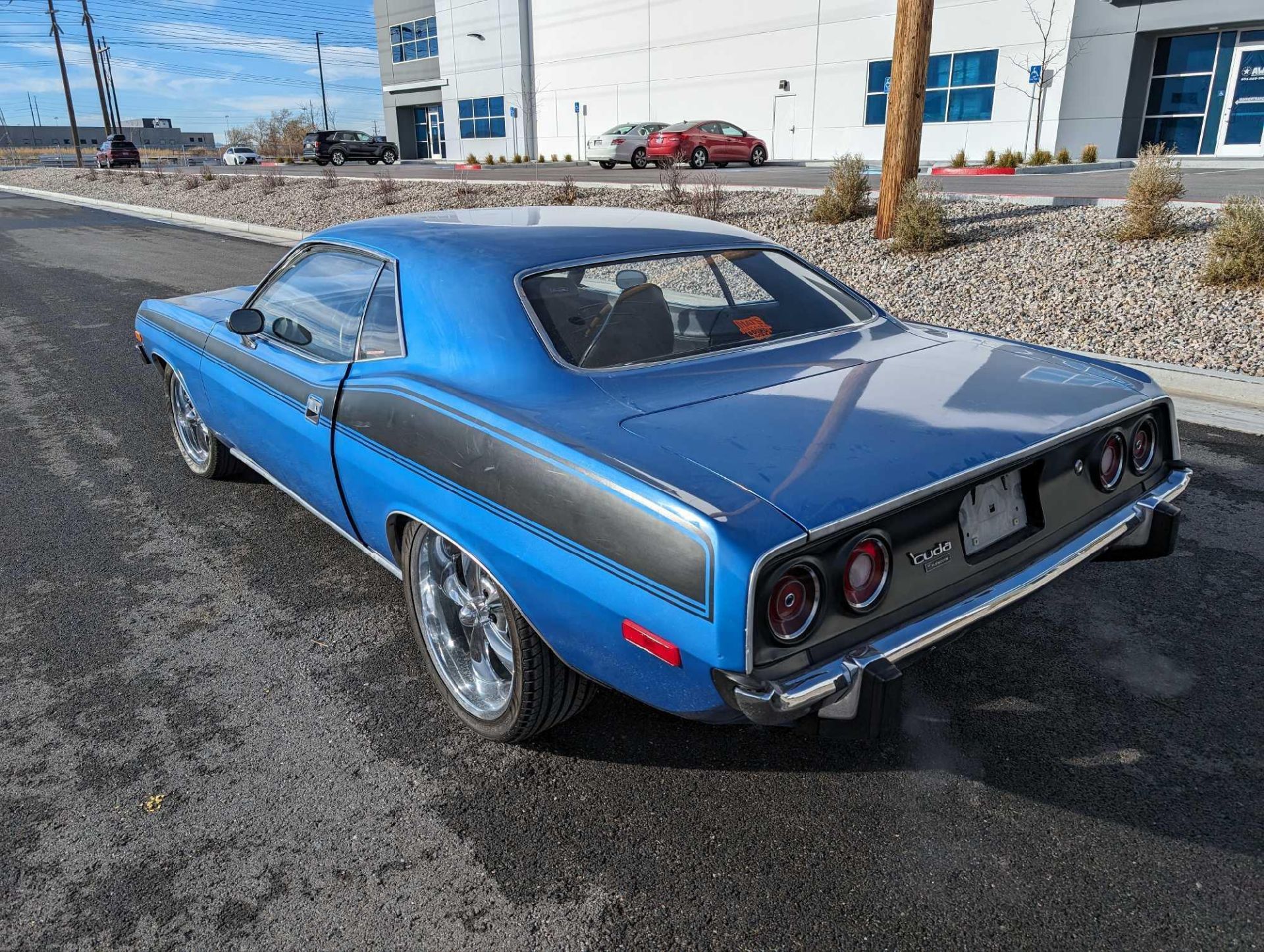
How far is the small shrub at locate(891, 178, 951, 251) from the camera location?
32.7 ft

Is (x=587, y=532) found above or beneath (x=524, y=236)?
beneath

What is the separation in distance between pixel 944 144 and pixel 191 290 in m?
25.2

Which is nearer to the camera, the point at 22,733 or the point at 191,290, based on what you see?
the point at 22,733

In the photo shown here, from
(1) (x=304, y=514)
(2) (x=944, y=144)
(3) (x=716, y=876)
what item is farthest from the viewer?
(2) (x=944, y=144)

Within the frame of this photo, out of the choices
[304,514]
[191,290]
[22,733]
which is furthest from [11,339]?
[22,733]

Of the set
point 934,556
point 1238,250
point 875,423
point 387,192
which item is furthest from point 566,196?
point 934,556

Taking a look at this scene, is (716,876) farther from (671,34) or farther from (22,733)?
(671,34)

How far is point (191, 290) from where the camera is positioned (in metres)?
11.0

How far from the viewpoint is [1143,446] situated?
9.53 ft

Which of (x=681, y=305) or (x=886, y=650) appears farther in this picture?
(x=681, y=305)

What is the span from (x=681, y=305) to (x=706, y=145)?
2665 centimetres

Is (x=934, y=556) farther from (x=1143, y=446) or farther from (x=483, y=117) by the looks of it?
(x=483, y=117)

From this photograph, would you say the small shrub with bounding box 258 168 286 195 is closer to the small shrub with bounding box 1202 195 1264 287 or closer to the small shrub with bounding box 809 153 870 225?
the small shrub with bounding box 809 153 870 225

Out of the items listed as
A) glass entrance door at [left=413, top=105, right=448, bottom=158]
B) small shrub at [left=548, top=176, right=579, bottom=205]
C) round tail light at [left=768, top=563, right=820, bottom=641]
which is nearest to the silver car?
small shrub at [left=548, top=176, right=579, bottom=205]
